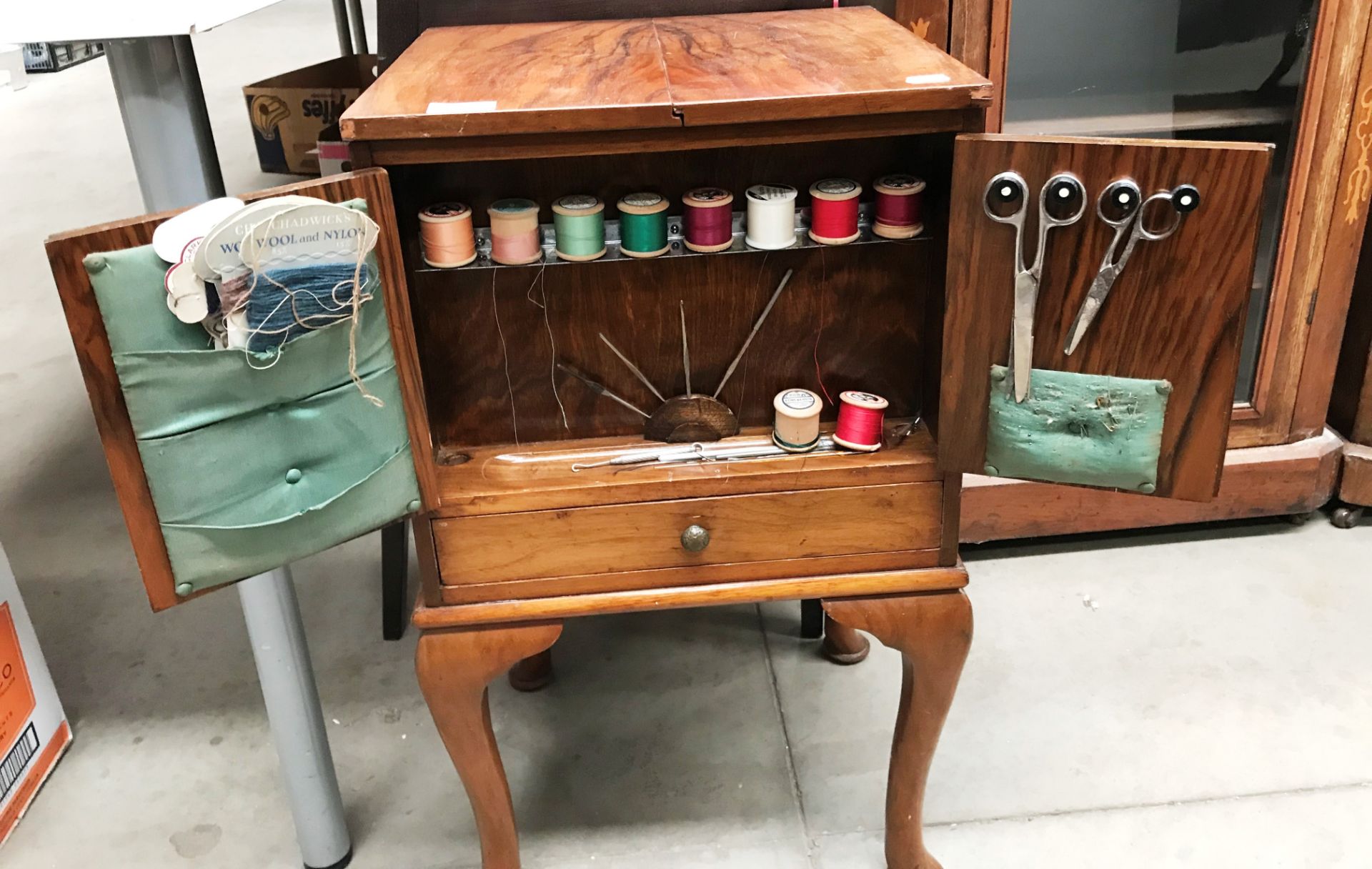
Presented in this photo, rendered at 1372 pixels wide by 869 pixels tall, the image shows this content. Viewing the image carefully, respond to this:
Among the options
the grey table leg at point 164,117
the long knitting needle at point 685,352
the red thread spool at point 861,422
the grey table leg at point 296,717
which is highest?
the grey table leg at point 164,117

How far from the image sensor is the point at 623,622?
6.11 ft

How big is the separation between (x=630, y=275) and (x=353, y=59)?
1.66 m

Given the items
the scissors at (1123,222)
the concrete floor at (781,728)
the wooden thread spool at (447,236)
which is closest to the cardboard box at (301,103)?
the concrete floor at (781,728)

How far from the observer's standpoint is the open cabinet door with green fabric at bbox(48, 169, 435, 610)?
85 cm

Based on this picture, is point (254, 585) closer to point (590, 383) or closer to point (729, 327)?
point (590, 383)

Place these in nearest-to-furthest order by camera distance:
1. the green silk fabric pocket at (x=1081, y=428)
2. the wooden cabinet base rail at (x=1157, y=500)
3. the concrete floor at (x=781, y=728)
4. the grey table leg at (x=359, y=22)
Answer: the green silk fabric pocket at (x=1081, y=428), the concrete floor at (x=781, y=728), the wooden cabinet base rail at (x=1157, y=500), the grey table leg at (x=359, y=22)

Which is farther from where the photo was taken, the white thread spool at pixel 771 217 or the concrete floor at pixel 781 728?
the concrete floor at pixel 781 728

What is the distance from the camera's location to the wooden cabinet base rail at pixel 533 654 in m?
1.16

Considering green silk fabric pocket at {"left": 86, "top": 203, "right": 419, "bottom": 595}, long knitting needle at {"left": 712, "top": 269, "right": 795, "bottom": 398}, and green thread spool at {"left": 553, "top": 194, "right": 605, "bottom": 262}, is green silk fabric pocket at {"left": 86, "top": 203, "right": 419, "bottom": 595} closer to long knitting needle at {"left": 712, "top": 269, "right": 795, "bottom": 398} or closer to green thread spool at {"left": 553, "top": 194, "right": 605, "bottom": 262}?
green thread spool at {"left": 553, "top": 194, "right": 605, "bottom": 262}

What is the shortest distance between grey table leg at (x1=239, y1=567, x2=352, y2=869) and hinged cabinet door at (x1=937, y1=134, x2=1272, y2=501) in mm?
763

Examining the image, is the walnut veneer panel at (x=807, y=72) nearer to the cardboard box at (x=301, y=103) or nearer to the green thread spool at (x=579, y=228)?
the green thread spool at (x=579, y=228)

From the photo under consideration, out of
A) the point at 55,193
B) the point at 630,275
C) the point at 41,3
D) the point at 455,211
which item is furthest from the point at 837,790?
the point at 55,193

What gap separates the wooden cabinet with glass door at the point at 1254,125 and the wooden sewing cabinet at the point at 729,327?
563mm

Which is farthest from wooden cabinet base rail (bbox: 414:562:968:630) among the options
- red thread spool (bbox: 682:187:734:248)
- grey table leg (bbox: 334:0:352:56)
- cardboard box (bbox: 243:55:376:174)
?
grey table leg (bbox: 334:0:352:56)
